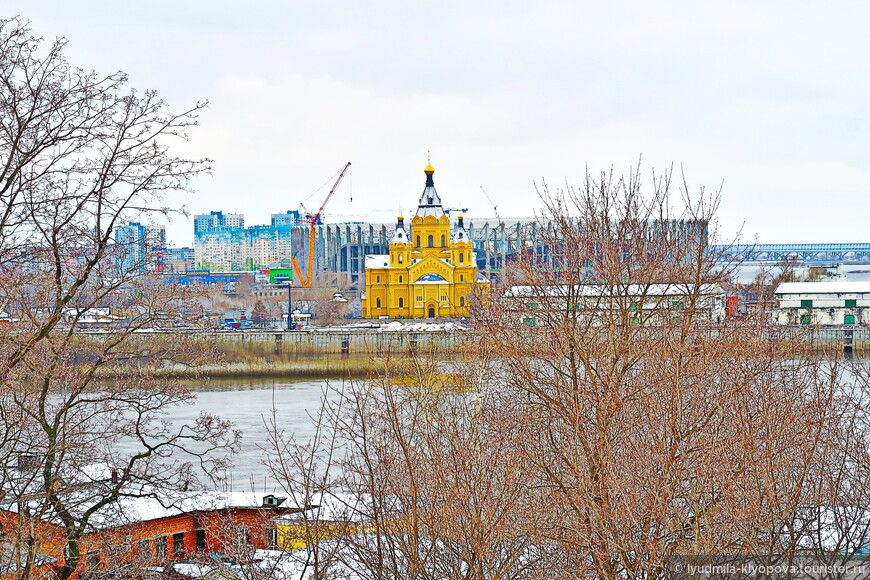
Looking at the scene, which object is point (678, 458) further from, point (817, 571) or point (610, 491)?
point (817, 571)

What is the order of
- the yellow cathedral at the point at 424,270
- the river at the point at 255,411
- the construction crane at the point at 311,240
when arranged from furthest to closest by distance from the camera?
1. the construction crane at the point at 311,240
2. the yellow cathedral at the point at 424,270
3. the river at the point at 255,411

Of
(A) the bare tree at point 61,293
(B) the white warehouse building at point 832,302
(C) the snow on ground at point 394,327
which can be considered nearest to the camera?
(A) the bare tree at point 61,293

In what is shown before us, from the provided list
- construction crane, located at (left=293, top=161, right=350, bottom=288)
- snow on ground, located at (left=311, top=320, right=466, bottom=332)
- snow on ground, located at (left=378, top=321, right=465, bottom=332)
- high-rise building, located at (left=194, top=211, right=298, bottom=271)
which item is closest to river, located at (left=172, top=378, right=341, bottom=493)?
snow on ground, located at (left=378, top=321, right=465, bottom=332)

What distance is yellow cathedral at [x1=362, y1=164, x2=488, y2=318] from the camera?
6212cm

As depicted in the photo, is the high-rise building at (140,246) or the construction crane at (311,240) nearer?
the high-rise building at (140,246)

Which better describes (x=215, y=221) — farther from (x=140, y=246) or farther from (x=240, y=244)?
(x=140, y=246)

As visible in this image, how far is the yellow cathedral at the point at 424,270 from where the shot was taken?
6212 cm

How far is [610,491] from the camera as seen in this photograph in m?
6.09

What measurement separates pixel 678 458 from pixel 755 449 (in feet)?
2.09

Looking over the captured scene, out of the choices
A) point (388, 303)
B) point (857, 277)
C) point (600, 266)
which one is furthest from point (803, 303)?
point (857, 277)

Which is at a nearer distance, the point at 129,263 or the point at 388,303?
the point at 129,263

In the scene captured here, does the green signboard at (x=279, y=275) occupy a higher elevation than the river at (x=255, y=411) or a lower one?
higher

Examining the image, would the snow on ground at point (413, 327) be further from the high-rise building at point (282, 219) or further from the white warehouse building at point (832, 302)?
the high-rise building at point (282, 219)

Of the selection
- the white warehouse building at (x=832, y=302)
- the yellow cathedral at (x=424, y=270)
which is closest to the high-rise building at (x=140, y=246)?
the white warehouse building at (x=832, y=302)
